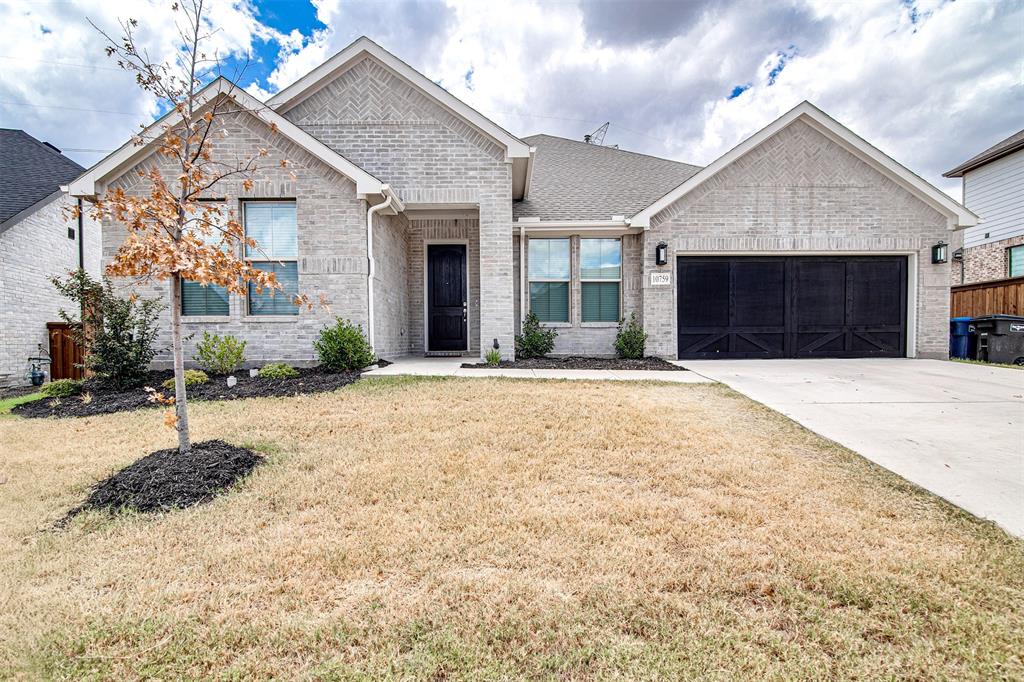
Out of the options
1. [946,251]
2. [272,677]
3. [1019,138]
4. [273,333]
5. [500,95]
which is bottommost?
[272,677]

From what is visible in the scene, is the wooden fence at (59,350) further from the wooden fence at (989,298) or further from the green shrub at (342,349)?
the wooden fence at (989,298)

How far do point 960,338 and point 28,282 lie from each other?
23.8 m

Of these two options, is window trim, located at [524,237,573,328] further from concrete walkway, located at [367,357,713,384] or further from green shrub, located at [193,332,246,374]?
green shrub, located at [193,332,246,374]

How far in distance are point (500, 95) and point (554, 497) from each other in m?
18.8

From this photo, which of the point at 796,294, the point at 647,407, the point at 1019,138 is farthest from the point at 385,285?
the point at 1019,138

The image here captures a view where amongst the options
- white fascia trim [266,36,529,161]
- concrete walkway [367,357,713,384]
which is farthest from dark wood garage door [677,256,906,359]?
white fascia trim [266,36,529,161]

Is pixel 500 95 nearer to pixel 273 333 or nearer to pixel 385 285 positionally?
pixel 385 285

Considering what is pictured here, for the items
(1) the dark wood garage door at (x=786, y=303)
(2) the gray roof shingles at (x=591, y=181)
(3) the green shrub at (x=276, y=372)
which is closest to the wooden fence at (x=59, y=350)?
(3) the green shrub at (x=276, y=372)

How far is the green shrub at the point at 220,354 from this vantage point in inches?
290

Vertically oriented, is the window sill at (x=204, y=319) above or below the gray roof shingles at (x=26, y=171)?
below

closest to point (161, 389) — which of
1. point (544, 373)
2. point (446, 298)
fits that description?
point (446, 298)

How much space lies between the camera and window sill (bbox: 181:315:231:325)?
25.5 feet

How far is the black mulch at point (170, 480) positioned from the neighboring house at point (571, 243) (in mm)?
4644

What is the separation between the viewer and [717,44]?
11.8 m
